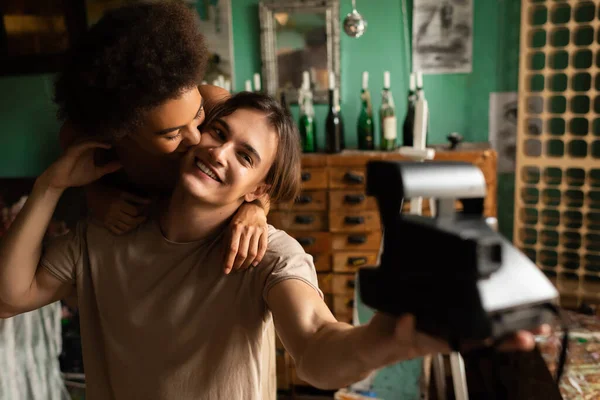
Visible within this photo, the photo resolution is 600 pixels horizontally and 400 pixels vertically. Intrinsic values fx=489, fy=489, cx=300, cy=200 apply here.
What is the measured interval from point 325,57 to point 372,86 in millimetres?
310

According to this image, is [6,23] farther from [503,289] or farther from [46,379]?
[503,289]

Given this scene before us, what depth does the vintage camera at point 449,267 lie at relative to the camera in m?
0.47

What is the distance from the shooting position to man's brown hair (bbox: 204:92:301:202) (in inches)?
40.2

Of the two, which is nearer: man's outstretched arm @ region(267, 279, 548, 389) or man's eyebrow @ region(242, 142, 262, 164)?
man's outstretched arm @ region(267, 279, 548, 389)

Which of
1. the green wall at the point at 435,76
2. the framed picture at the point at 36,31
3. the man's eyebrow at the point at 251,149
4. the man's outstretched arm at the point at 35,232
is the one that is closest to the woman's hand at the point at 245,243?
the man's eyebrow at the point at 251,149

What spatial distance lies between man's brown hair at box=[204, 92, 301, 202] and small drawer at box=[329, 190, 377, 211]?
4.14ft

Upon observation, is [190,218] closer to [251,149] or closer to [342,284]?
[251,149]

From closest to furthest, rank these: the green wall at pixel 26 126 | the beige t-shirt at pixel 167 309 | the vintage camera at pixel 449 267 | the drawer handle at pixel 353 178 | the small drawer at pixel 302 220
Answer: the vintage camera at pixel 449 267
the beige t-shirt at pixel 167 309
the drawer handle at pixel 353 178
the small drawer at pixel 302 220
the green wall at pixel 26 126

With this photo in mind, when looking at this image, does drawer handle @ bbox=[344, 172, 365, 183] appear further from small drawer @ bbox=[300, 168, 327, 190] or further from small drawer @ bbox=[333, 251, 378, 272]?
small drawer @ bbox=[333, 251, 378, 272]

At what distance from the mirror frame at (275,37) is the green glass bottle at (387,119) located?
308mm

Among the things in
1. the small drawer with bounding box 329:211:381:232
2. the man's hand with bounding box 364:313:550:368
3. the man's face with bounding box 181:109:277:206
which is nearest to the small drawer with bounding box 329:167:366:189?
the small drawer with bounding box 329:211:381:232

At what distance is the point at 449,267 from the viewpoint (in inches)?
19.0

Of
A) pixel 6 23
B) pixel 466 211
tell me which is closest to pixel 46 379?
pixel 466 211

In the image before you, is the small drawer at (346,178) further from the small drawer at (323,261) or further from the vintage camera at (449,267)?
the vintage camera at (449,267)
